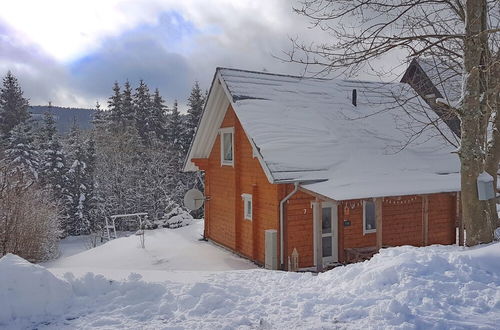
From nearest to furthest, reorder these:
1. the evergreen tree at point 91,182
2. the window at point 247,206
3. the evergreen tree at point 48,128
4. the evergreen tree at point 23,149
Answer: the window at point 247,206, the evergreen tree at point 23,149, the evergreen tree at point 91,182, the evergreen tree at point 48,128

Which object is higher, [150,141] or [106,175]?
[150,141]

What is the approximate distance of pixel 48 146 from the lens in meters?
35.5

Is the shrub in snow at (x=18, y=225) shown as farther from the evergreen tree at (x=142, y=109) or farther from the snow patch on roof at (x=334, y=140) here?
the evergreen tree at (x=142, y=109)

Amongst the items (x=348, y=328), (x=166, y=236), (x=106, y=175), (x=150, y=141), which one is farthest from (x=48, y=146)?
(x=348, y=328)

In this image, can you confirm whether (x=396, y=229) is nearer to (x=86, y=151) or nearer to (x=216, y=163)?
(x=216, y=163)

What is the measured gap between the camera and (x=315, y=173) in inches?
456

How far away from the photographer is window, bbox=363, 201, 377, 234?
13023mm

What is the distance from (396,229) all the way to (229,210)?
573 cm

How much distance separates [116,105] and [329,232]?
1424 inches

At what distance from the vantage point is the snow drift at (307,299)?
453 centimetres

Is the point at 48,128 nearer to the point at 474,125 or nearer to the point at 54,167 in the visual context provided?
the point at 54,167

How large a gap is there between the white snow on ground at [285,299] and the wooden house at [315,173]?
4.53m

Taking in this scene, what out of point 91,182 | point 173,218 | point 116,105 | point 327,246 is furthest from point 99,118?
point 327,246

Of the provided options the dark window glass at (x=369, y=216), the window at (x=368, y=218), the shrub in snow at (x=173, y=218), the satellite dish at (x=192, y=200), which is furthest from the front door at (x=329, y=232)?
the shrub in snow at (x=173, y=218)
